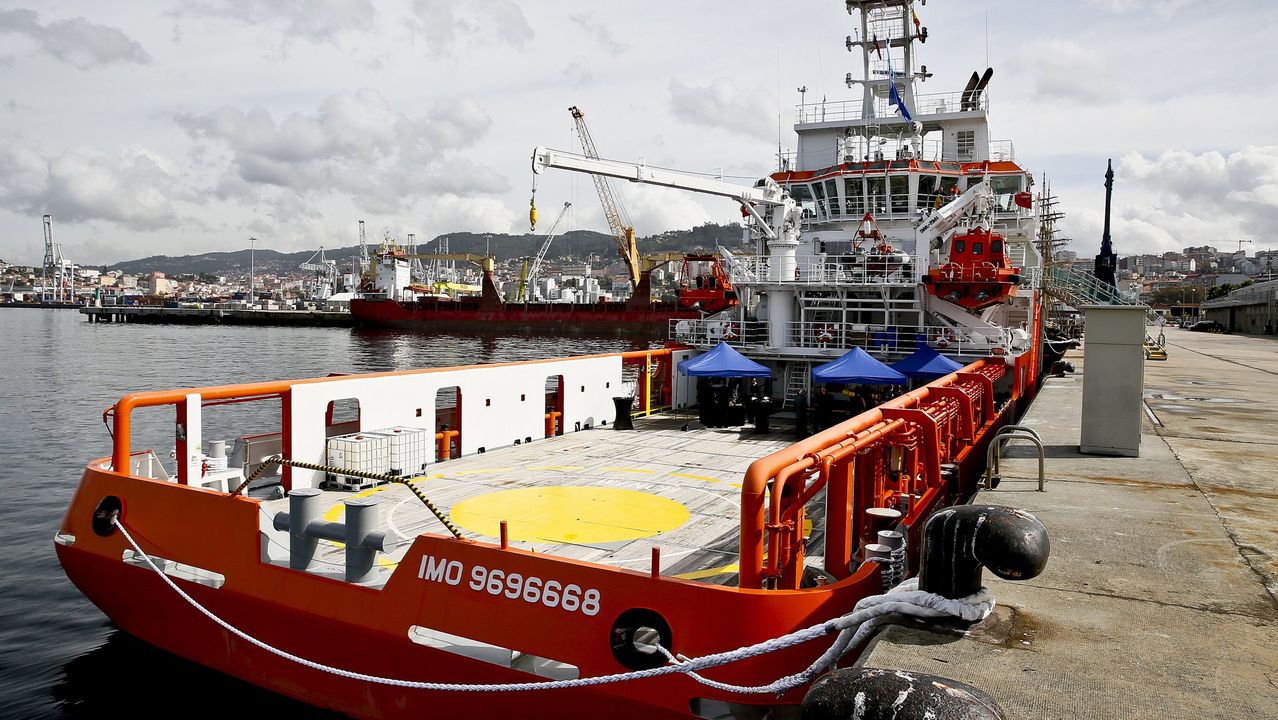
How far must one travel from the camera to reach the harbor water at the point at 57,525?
8570 mm

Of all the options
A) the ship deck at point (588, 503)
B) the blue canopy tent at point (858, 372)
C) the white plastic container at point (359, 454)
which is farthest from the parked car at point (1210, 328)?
the white plastic container at point (359, 454)

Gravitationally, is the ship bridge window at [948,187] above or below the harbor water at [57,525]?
above

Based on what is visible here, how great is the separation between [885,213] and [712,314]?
235 inches

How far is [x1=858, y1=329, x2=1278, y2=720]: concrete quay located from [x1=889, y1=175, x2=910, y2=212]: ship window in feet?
43.5

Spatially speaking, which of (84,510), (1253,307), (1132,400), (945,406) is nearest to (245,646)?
(84,510)

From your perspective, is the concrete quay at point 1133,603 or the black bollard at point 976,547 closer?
the concrete quay at point 1133,603

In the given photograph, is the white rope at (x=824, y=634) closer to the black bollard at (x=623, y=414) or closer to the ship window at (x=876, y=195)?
the black bollard at (x=623, y=414)

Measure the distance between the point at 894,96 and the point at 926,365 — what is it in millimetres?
12186

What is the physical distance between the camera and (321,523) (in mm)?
7281

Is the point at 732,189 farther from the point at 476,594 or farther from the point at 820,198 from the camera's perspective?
the point at 476,594

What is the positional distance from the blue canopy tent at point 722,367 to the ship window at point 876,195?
8.77 m

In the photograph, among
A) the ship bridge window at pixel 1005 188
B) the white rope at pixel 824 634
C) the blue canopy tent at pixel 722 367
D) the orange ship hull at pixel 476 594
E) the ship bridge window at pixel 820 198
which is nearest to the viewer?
the white rope at pixel 824 634

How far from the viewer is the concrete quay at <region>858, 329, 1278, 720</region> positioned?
462cm

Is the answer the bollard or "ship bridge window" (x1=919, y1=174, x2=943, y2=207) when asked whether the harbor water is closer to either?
the bollard
